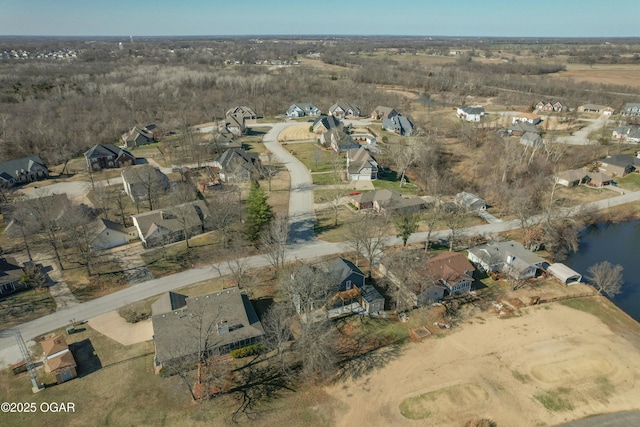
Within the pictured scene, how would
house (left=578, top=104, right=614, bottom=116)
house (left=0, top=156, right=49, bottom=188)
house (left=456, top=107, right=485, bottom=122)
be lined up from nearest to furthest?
house (left=0, top=156, right=49, bottom=188) < house (left=456, top=107, right=485, bottom=122) < house (left=578, top=104, right=614, bottom=116)

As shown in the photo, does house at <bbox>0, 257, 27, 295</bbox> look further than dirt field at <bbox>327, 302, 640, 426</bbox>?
Yes

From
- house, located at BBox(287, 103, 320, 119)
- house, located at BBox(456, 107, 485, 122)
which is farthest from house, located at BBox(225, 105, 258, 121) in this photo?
house, located at BBox(456, 107, 485, 122)

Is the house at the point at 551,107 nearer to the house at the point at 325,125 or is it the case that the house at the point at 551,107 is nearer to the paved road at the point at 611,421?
the house at the point at 325,125

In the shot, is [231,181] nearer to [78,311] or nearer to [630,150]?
[78,311]

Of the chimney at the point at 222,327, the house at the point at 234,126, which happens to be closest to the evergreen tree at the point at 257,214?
the chimney at the point at 222,327

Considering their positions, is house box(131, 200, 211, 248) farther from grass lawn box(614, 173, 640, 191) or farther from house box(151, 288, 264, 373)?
grass lawn box(614, 173, 640, 191)

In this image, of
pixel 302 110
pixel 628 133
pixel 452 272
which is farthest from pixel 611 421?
pixel 302 110

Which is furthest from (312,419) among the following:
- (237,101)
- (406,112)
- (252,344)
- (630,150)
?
(237,101)
